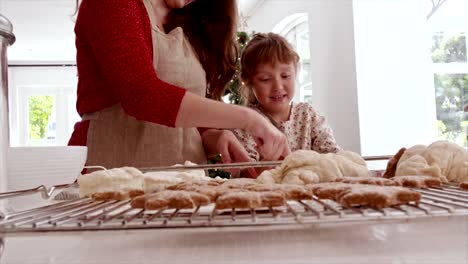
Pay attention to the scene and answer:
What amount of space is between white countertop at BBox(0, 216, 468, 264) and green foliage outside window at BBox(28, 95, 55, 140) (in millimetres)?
10557

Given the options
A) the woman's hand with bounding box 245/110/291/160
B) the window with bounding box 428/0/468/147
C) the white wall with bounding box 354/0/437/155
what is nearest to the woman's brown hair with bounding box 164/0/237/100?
the woman's hand with bounding box 245/110/291/160

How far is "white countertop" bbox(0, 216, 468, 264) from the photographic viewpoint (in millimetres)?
353

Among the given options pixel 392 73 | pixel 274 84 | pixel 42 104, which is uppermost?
pixel 42 104

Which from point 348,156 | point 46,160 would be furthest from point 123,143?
point 348,156

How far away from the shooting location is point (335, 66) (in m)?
3.84

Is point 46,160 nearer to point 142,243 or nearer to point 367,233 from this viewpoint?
point 142,243

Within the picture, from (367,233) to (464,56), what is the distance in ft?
13.2

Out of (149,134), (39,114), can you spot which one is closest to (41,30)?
(39,114)

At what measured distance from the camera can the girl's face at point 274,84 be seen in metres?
2.04

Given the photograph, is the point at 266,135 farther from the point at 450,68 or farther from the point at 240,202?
the point at 450,68

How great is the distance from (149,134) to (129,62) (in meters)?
0.34

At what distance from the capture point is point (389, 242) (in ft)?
1.30

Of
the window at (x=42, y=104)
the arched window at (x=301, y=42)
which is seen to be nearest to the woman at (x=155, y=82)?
the arched window at (x=301, y=42)

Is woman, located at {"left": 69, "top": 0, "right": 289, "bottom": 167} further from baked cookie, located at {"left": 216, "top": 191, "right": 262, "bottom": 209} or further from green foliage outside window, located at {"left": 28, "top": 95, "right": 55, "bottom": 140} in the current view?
green foliage outside window, located at {"left": 28, "top": 95, "right": 55, "bottom": 140}
